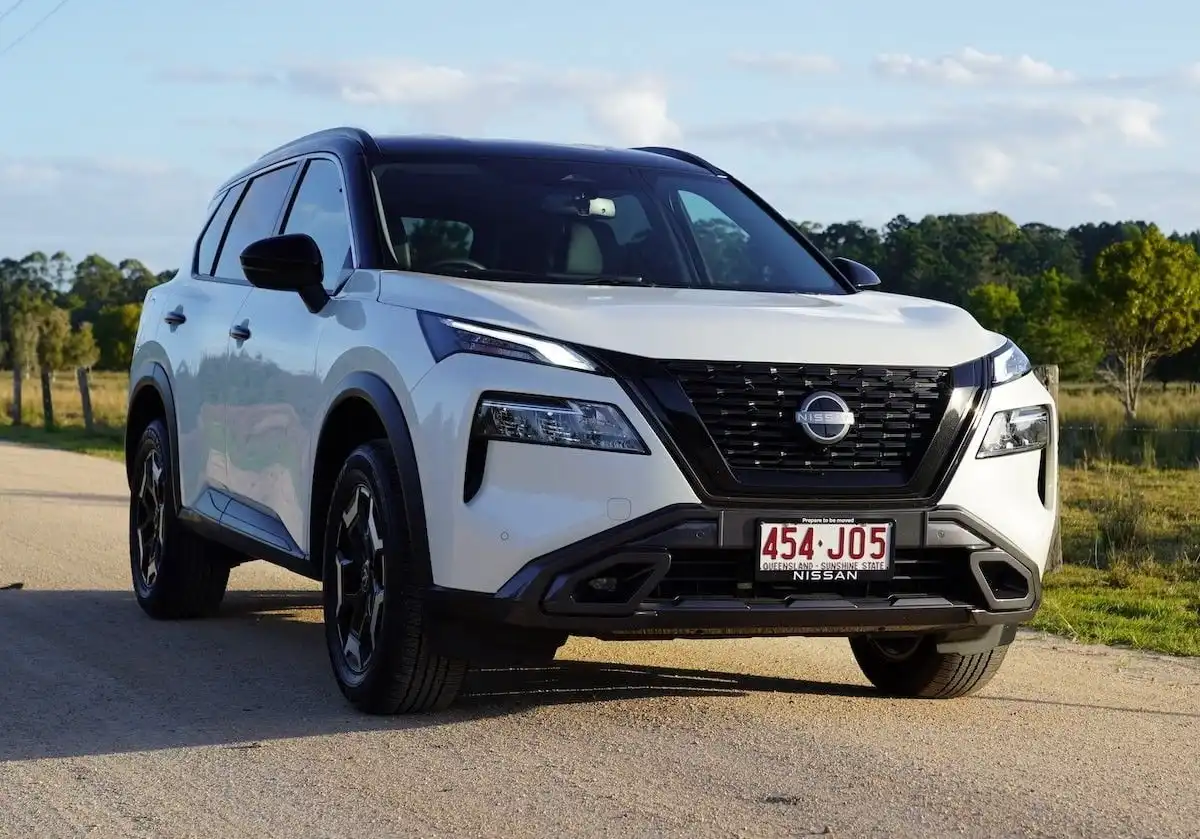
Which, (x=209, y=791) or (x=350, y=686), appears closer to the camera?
(x=209, y=791)

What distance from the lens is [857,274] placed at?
6926mm

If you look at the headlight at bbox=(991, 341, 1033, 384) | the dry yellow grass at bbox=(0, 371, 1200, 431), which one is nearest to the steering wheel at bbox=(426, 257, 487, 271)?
the headlight at bbox=(991, 341, 1033, 384)

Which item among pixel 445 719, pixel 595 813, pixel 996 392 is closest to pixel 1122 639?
pixel 996 392

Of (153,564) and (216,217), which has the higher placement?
(216,217)

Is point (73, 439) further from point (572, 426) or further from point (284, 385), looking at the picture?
point (572, 426)

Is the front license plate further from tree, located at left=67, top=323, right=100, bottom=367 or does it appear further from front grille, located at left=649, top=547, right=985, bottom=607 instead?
tree, located at left=67, top=323, right=100, bottom=367

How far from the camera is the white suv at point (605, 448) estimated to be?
5.07m

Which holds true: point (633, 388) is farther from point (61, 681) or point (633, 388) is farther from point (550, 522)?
point (61, 681)

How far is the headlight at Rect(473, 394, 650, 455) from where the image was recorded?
5043mm

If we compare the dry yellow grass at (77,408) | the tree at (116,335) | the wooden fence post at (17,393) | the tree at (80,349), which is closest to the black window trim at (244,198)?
the dry yellow grass at (77,408)

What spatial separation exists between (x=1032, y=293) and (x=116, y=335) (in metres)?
53.5

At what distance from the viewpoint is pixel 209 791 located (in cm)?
474

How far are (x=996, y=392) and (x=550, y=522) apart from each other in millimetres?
1466

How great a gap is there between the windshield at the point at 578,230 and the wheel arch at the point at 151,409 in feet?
6.47
